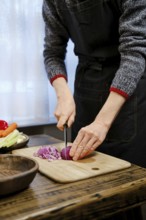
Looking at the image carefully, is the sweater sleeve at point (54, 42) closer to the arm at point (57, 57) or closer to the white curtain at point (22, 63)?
the arm at point (57, 57)

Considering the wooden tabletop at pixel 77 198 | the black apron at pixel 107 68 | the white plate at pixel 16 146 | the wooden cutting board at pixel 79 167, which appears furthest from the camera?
the black apron at pixel 107 68

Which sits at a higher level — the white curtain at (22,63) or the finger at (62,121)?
the white curtain at (22,63)

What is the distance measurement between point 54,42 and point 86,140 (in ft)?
1.76

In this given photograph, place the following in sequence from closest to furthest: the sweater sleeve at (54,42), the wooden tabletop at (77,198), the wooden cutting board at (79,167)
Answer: the wooden tabletop at (77,198) → the wooden cutting board at (79,167) → the sweater sleeve at (54,42)

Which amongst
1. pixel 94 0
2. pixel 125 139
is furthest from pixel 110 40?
pixel 125 139

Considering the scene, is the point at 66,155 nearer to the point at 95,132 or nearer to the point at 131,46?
the point at 95,132

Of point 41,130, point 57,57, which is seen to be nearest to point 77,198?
point 57,57

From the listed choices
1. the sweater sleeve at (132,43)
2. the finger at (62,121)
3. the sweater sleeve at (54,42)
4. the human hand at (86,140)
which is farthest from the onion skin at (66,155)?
the sweater sleeve at (54,42)

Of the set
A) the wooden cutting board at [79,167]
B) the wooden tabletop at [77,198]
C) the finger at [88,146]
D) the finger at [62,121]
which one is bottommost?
the wooden tabletop at [77,198]

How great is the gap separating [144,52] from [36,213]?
62 centimetres

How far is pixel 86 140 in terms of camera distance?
86 cm

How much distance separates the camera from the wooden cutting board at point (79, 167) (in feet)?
2.29

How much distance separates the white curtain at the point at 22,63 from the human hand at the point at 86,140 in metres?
0.87

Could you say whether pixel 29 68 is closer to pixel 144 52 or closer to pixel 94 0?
pixel 94 0
